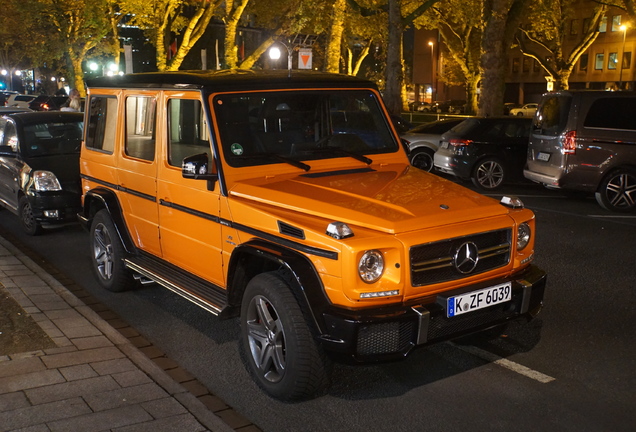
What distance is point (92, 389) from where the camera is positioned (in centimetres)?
496

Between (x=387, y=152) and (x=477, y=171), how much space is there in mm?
9450

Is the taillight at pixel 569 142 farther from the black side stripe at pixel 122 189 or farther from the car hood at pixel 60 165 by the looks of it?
the black side stripe at pixel 122 189

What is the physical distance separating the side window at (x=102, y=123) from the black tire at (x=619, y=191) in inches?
333

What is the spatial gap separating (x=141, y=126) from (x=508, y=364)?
3.78m

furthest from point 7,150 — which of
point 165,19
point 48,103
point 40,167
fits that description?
point 165,19

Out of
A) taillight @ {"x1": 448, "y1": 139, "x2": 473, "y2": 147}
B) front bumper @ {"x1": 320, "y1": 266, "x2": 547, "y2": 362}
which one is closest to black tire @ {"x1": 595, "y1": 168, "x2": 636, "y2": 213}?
taillight @ {"x1": 448, "y1": 139, "x2": 473, "y2": 147}

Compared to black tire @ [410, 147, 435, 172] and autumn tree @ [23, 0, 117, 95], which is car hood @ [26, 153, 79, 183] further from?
autumn tree @ [23, 0, 117, 95]

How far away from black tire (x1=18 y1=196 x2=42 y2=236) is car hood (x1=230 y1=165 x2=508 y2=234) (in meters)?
6.05

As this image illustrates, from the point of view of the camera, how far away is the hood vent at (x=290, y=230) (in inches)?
187

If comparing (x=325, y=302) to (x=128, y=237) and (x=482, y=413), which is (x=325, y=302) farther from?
(x=128, y=237)

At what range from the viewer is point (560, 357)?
570 cm

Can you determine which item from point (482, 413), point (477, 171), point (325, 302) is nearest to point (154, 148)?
point (325, 302)

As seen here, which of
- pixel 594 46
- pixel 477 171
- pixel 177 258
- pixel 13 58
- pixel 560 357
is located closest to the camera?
pixel 560 357

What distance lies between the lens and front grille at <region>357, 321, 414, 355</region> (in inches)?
175
